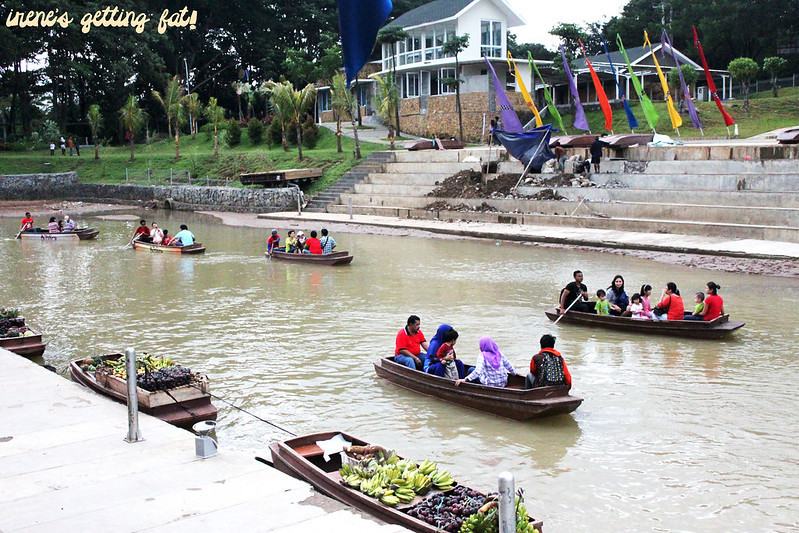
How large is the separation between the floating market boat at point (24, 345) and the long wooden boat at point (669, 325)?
32.9 feet

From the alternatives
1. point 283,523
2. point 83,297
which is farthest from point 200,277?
point 283,523

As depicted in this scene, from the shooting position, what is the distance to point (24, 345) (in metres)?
13.7

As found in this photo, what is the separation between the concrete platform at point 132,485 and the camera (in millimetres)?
6680

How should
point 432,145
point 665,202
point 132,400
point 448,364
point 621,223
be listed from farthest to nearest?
point 432,145, point 665,202, point 621,223, point 448,364, point 132,400

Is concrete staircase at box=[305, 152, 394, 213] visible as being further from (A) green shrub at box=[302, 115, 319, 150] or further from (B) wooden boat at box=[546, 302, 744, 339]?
(B) wooden boat at box=[546, 302, 744, 339]

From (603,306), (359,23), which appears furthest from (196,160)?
(359,23)

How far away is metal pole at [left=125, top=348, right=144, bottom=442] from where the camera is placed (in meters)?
8.62

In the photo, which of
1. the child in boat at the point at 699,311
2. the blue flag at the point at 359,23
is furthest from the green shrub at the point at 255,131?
the blue flag at the point at 359,23

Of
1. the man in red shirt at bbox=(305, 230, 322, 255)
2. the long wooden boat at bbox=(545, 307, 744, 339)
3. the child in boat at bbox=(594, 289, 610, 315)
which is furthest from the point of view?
the man in red shirt at bbox=(305, 230, 322, 255)

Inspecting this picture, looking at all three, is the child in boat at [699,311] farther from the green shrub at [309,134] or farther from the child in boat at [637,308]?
the green shrub at [309,134]

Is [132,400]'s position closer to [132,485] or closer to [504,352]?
[132,485]

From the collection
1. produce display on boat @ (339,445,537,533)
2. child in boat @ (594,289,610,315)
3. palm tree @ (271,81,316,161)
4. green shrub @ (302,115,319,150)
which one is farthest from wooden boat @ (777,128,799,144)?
green shrub @ (302,115,319,150)

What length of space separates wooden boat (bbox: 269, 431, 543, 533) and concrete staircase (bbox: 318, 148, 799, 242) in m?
20.4

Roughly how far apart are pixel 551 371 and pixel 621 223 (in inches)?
769
